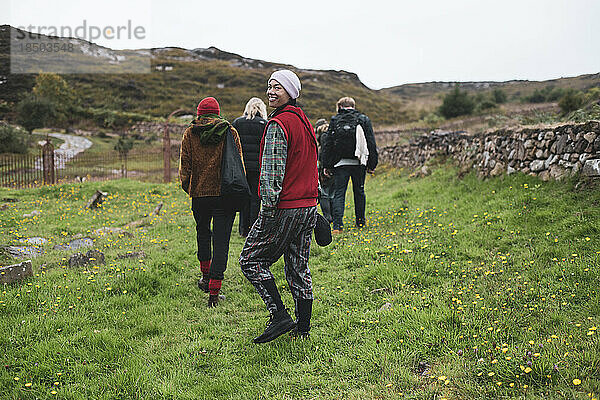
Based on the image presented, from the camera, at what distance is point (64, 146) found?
27.4 meters

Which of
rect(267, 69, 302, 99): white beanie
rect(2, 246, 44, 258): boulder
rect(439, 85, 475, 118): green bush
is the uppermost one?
rect(439, 85, 475, 118): green bush

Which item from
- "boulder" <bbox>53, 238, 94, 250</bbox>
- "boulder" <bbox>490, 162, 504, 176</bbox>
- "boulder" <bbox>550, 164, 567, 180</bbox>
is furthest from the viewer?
"boulder" <bbox>490, 162, 504, 176</bbox>

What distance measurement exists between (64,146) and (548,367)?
30.7 m

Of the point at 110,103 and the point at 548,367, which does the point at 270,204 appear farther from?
the point at 110,103

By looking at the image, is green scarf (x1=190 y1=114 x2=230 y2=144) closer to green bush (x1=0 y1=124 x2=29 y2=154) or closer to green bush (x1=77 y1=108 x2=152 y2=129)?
green bush (x1=0 y1=124 x2=29 y2=154)

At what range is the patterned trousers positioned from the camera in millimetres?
3188

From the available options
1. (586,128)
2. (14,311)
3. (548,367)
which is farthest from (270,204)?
(586,128)

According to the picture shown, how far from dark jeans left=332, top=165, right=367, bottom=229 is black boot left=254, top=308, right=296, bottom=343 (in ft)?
12.6

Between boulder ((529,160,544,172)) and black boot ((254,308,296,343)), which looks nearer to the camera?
black boot ((254,308,296,343))

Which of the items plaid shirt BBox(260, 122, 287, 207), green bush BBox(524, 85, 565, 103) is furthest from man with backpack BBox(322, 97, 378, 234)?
green bush BBox(524, 85, 565, 103)

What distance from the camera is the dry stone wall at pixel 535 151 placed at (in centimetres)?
556

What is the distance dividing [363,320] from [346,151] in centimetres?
368

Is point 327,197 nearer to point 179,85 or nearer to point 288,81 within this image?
point 288,81

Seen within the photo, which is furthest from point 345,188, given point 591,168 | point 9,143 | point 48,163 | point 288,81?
point 9,143
